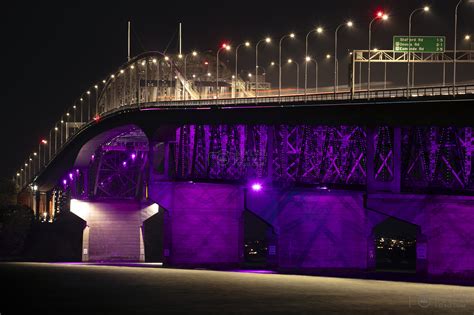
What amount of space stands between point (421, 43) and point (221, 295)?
113 feet

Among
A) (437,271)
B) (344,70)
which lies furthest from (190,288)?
(344,70)

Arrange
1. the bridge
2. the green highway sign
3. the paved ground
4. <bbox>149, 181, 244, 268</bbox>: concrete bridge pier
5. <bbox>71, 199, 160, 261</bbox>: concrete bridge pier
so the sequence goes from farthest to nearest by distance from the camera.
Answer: <bbox>71, 199, 160, 261</bbox>: concrete bridge pier < <bbox>149, 181, 244, 268</bbox>: concrete bridge pier < the green highway sign < the bridge < the paved ground

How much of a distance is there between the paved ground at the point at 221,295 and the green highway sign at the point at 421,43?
20.2m

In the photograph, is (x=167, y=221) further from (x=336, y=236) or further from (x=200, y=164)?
(x=336, y=236)

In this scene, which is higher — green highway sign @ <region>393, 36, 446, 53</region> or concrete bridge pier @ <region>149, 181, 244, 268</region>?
green highway sign @ <region>393, 36, 446, 53</region>

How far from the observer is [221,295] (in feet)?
220

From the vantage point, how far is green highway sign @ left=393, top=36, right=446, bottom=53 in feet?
303

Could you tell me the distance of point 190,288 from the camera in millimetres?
73062

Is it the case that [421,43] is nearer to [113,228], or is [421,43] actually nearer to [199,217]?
[199,217]

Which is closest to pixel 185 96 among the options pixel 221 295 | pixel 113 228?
pixel 113 228

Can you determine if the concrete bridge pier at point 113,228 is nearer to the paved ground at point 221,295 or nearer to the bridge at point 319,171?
the bridge at point 319,171

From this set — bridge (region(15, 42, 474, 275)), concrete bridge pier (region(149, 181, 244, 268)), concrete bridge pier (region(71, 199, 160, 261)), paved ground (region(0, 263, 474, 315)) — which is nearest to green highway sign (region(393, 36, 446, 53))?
bridge (region(15, 42, 474, 275))

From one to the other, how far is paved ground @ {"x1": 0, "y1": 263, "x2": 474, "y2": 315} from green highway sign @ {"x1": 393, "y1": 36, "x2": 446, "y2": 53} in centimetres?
2021

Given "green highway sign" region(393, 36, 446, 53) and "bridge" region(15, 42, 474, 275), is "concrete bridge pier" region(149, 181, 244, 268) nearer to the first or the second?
"bridge" region(15, 42, 474, 275)
